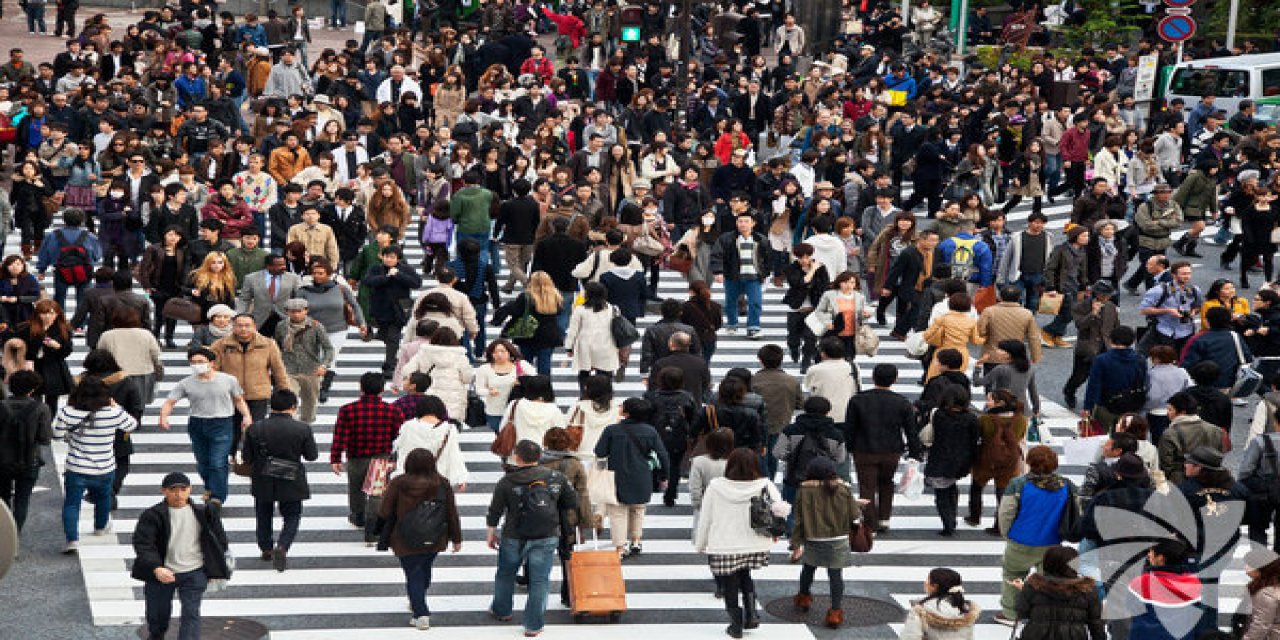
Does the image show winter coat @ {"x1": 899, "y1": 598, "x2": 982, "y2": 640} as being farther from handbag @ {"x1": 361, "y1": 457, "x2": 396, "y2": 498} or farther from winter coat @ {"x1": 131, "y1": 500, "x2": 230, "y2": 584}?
handbag @ {"x1": 361, "y1": 457, "x2": 396, "y2": 498}

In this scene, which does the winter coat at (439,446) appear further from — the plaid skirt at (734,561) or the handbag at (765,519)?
the handbag at (765,519)

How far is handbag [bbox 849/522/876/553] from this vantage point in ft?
45.8

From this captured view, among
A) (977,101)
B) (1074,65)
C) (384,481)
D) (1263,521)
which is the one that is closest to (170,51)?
(977,101)

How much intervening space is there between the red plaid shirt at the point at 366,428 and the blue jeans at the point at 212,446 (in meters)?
1.14

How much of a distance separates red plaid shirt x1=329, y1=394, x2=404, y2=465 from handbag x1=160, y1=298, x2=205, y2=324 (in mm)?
4580

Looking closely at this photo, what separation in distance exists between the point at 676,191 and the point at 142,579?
12.1 meters

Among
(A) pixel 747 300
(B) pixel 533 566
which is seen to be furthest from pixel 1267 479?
(A) pixel 747 300

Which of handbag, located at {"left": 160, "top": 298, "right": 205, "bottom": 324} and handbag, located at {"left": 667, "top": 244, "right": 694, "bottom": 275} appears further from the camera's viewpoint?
handbag, located at {"left": 667, "top": 244, "right": 694, "bottom": 275}

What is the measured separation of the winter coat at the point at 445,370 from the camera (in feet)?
52.6

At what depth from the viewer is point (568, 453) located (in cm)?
1371

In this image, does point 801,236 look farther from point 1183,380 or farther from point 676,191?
point 1183,380

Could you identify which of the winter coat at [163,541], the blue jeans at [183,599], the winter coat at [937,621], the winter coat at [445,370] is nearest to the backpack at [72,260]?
the winter coat at [445,370]

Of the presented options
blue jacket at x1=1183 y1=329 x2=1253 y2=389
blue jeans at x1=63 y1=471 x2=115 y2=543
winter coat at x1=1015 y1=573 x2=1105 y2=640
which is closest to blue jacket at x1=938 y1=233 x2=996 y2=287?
blue jacket at x1=1183 y1=329 x2=1253 y2=389

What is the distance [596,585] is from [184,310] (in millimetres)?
6536
